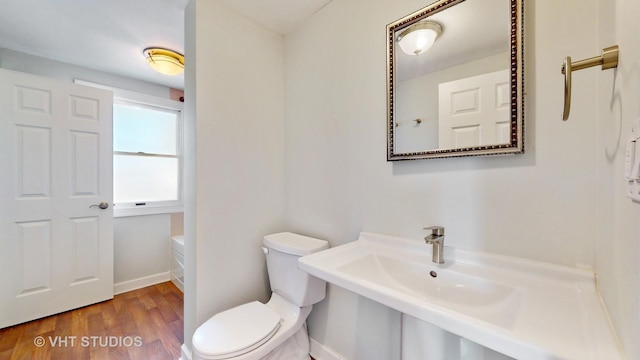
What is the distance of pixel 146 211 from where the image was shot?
2617 mm

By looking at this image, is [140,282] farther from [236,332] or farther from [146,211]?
[236,332]

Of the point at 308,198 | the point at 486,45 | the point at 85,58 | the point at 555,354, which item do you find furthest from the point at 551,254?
the point at 85,58

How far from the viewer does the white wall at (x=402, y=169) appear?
0.76 m

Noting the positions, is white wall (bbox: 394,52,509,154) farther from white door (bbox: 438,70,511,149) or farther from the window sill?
the window sill

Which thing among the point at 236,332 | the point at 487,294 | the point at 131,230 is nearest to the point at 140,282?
the point at 131,230

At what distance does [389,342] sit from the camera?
1177mm

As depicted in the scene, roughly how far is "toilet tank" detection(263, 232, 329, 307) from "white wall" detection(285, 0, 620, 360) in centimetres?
11

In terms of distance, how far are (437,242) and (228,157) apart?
4.03 feet

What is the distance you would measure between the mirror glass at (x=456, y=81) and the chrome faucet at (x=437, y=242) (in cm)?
31

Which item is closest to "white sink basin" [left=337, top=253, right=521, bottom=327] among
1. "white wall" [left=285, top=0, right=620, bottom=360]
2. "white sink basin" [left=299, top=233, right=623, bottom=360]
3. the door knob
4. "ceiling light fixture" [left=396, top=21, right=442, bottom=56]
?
"white sink basin" [left=299, top=233, right=623, bottom=360]

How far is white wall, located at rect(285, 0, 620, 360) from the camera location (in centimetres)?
76

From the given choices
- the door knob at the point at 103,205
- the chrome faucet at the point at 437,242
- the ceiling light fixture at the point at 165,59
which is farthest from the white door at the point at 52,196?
the chrome faucet at the point at 437,242

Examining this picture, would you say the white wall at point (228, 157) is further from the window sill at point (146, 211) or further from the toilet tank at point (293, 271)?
the window sill at point (146, 211)

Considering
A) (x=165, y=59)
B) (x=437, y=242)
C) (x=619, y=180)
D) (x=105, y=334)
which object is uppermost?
(x=165, y=59)
